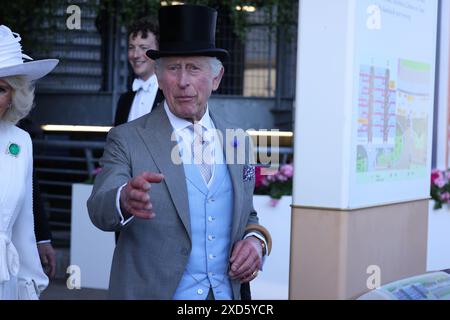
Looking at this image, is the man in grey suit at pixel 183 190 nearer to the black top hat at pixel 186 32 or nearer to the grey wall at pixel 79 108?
the black top hat at pixel 186 32

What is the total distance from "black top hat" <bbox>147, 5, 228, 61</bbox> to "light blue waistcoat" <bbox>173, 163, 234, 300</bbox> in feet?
1.47

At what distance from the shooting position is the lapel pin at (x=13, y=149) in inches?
140

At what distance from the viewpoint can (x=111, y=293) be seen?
3.54 metres

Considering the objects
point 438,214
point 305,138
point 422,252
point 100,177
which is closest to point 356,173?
point 305,138

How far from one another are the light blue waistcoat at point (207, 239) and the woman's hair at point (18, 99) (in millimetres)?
661

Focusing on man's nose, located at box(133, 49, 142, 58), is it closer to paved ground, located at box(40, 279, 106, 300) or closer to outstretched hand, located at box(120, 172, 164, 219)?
paved ground, located at box(40, 279, 106, 300)

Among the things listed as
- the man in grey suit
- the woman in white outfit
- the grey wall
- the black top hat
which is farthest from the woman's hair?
the grey wall

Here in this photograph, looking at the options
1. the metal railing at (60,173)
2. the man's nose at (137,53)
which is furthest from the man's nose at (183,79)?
the metal railing at (60,173)

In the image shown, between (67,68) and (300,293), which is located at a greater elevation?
(67,68)

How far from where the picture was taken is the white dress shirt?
5988 mm

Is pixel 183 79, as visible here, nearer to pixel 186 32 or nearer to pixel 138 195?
pixel 186 32

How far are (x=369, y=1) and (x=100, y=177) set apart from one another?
6.63 ft

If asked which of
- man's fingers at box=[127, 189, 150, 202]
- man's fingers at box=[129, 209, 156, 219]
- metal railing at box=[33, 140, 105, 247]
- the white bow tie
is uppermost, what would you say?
the white bow tie

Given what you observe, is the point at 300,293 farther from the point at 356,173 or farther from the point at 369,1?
the point at 369,1
